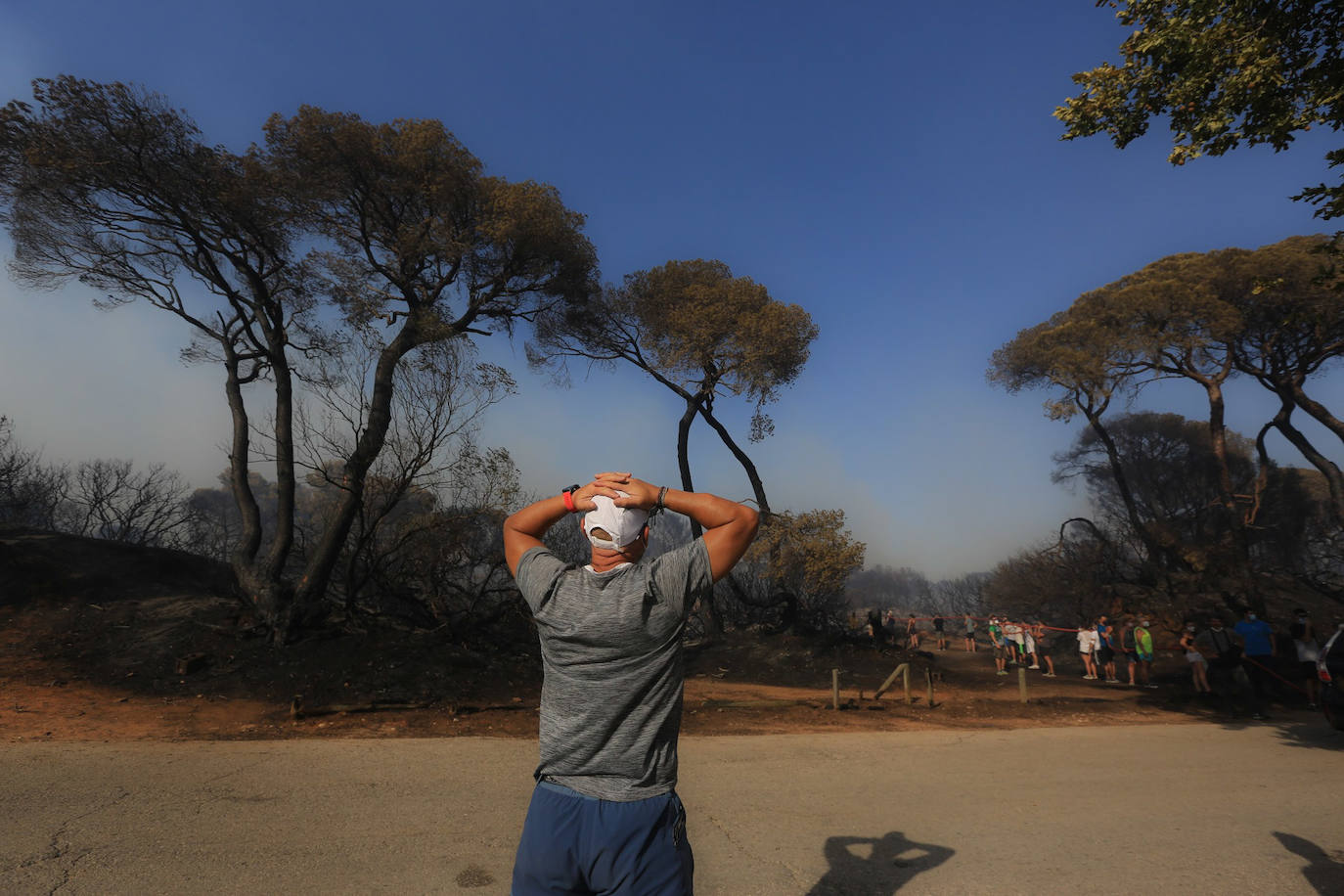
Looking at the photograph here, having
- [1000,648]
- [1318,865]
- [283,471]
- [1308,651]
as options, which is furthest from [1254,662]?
[283,471]

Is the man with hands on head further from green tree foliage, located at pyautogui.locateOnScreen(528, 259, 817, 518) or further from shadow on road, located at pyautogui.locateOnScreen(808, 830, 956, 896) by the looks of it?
green tree foliage, located at pyautogui.locateOnScreen(528, 259, 817, 518)

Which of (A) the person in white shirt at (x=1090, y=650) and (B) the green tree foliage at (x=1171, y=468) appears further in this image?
(B) the green tree foliage at (x=1171, y=468)

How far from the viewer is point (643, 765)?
1.63 meters

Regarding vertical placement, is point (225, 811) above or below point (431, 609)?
below

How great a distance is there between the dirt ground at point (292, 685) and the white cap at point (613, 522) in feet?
22.9

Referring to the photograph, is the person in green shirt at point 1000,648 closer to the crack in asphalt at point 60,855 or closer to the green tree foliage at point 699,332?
the green tree foliage at point 699,332

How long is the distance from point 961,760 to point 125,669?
1128cm

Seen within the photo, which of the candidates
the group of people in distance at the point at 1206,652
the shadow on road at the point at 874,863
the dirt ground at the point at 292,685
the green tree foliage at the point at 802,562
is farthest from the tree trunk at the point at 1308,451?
the shadow on road at the point at 874,863

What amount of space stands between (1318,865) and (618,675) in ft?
15.2

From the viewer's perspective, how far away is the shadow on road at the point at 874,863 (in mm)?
3438

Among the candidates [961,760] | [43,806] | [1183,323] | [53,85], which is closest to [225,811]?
[43,806]

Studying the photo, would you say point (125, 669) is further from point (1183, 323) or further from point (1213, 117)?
point (1183, 323)

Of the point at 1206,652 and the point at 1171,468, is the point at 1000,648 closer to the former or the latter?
the point at 1206,652

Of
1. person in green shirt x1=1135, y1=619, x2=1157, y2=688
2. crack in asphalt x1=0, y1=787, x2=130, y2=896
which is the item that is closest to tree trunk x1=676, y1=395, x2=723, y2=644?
person in green shirt x1=1135, y1=619, x2=1157, y2=688
